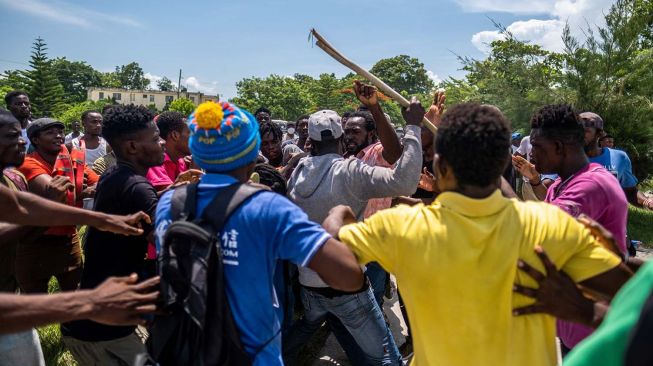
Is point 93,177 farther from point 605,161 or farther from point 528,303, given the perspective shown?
point 605,161

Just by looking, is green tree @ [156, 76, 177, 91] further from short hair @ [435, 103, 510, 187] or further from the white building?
short hair @ [435, 103, 510, 187]

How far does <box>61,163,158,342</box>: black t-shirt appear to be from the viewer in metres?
2.57

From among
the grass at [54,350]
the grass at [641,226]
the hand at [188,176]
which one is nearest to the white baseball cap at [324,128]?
the hand at [188,176]

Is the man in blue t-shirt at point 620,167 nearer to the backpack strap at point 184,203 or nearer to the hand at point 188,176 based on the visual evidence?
the hand at point 188,176

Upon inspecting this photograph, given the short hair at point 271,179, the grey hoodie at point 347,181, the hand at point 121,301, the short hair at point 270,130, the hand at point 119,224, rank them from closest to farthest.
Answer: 1. the hand at point 121,301
2. the hand at point 119,224
3. the grey hoodie at point 347,181
4. the short hair at point 271,179
5. the short hair at point 270,130

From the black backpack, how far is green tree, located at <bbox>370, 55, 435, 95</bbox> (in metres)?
82.4

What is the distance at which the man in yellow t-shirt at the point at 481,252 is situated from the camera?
1.54 m

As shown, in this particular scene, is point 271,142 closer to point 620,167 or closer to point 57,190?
point 57,190

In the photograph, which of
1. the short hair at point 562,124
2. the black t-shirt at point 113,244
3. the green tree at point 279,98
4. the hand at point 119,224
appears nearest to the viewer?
the hand at point 119,224

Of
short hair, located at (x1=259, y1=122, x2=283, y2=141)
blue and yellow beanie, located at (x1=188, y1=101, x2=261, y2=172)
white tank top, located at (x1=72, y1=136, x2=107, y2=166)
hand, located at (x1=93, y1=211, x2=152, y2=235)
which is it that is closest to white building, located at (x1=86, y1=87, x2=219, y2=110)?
white tank top, located at (x1=72, y1=136, x2=107, y2=166)

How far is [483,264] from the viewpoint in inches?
60.5

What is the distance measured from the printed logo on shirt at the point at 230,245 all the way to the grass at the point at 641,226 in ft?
29.2

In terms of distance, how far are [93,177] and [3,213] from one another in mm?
2545

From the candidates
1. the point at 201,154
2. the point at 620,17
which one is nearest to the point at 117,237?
the point at 201,154
